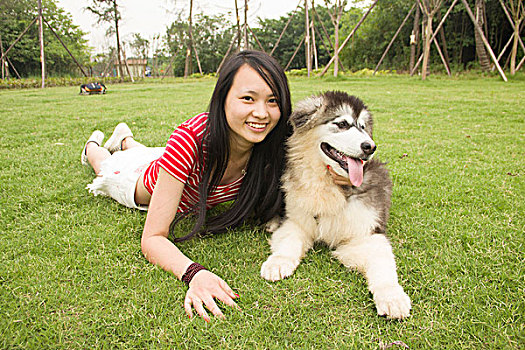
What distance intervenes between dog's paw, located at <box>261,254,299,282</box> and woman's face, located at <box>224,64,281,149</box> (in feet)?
2.80

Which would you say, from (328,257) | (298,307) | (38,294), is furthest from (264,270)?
(38,294)

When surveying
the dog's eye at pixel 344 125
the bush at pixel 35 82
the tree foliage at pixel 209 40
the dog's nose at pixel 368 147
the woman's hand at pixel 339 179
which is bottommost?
the woman's hand at pixel 339 179

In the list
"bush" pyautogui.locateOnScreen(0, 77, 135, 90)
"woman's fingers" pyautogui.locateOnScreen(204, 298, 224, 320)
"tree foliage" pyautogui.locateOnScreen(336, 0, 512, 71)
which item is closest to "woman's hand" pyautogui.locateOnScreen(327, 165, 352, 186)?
"woman's fingers" pyautogui.locateOnScreen(204, 298, 224, 320)

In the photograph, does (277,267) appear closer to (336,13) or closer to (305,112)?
(305,112)

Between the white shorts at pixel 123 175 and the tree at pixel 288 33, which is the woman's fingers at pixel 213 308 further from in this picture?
the tree at pixel 288 33

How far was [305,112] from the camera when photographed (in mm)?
2596

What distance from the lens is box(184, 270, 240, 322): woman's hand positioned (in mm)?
1852

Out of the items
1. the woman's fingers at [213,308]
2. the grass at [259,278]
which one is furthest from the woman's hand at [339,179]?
the woman's fingers at [213,308]

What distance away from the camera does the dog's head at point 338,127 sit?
2395 mm

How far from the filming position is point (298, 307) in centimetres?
194

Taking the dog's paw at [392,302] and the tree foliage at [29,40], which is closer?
the dog's paw at [392,302]

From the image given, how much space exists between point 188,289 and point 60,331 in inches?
26.3

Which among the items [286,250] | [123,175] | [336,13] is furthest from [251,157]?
[336,13]

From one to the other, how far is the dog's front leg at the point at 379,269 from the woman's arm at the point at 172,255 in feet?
2.76
